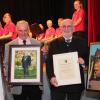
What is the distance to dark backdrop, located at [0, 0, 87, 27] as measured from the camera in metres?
9.72

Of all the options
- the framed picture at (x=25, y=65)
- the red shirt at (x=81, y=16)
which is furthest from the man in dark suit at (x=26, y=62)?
the red shirt at (x=81, y=16)

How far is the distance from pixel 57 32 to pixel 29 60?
16.0 ft

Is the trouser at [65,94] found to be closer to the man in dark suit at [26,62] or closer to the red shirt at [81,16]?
the man in dark suit at [26,62]

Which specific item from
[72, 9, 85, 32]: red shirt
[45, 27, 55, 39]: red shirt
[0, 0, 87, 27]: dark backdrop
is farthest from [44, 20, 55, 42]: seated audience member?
[72, 9, 85, 32]: red shirt

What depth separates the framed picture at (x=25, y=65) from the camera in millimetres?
3250

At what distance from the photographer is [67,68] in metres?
3.20

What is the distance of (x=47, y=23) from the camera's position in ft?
31.1

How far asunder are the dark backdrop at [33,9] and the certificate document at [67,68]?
20.7ft

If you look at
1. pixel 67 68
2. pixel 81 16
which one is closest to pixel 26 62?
pixel 67 68

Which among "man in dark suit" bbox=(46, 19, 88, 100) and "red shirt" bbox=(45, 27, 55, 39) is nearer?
"man in dark suit" bbox=(46, 19, 88, 100)

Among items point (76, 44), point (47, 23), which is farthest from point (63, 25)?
point (47, 23)

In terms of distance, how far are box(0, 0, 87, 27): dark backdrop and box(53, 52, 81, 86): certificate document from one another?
6.30 metres

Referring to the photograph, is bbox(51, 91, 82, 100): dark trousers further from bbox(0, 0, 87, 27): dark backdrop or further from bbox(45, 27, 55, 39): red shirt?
bbox(0, 0, 87, 27): dark backdrop

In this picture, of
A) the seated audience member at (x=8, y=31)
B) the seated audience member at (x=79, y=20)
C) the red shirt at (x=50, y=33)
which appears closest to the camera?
the seated audience member at (x=79, y=20)
